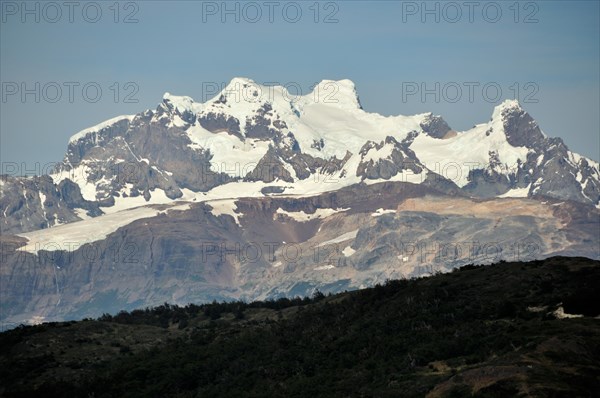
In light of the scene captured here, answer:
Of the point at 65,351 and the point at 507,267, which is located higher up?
the point at 507,267

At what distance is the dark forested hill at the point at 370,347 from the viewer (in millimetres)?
91619

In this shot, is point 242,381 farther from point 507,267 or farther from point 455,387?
point 507,267

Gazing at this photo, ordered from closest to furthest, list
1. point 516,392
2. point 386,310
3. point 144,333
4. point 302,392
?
point 516,392
point 302,392
point 386,310
point 144,333

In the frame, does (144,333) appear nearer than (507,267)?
No

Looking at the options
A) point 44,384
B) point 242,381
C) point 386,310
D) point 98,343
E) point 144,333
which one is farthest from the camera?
point 144,333

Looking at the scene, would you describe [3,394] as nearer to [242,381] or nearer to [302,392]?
[242,381]

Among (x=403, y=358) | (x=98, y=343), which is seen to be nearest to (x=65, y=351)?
(x=98, y=343)

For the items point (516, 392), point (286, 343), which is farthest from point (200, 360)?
point (516, 392)

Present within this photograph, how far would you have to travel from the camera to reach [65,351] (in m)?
133

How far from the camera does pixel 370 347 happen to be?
11194 cm

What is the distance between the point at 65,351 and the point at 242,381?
3086cm

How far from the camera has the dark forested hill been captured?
301 feet

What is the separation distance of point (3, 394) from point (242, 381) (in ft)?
78.4

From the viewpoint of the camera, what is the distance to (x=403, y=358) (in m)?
Result: 105
